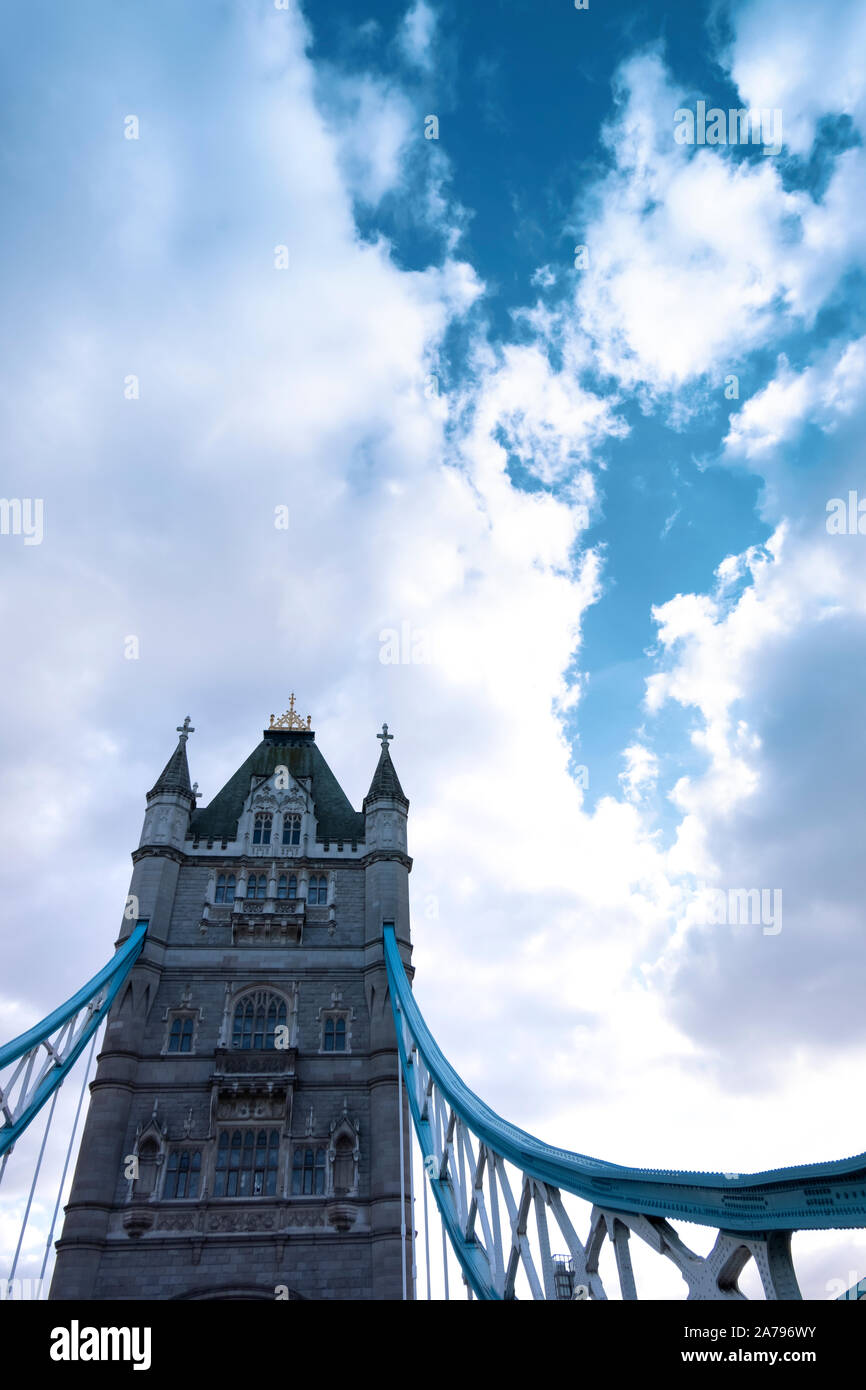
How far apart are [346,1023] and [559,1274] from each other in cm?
1365

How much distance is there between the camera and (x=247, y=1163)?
25.0m

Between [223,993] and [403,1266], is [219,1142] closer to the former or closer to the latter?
[223,993]

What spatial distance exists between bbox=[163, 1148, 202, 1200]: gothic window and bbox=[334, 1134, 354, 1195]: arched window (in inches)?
152

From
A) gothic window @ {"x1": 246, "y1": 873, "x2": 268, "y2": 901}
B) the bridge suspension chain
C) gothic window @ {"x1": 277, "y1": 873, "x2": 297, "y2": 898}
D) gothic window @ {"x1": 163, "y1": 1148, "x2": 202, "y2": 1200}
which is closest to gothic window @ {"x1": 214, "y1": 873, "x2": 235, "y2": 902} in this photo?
gothic window @ {"x1": 246, "y1": 873, "x2": 268, "y2": 901}

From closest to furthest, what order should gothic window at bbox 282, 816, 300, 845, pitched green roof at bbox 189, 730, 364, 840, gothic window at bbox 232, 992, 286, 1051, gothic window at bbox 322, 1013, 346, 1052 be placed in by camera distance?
gothic window at bbox 232, 992, 286, 1051 → gothic window at bbox 322, 1013, 346, 1052 → gothic window at bbox 282, 816, 300, 845 → pitched green roof at bbox 189, 730, 364, 840

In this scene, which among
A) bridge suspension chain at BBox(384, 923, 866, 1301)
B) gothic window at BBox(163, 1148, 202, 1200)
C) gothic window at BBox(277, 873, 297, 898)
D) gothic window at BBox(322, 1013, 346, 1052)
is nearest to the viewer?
bridge suspension chain at BBox(384, 923, 866, 1301)

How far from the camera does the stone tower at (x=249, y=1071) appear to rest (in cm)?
2311

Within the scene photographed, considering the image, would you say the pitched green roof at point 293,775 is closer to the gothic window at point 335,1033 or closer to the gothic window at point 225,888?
the gothic window at point 225,888

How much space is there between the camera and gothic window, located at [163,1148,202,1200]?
24.3 m

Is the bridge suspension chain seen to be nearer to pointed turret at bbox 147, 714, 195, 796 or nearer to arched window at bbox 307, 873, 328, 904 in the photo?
arched window at bbox 307, 873, 328, 904

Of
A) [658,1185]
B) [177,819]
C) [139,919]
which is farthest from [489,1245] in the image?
[177,819]

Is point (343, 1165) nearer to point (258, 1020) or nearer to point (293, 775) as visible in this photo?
point (258, 1020)

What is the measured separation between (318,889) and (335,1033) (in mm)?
5708

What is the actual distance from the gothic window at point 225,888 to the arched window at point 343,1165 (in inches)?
369
